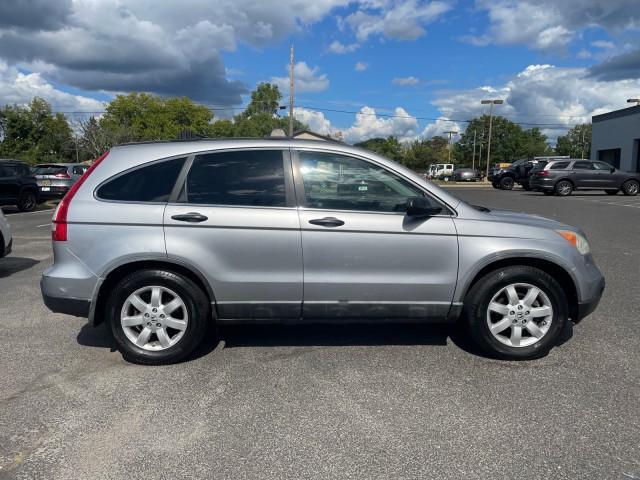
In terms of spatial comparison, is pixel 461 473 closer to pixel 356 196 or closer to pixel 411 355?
pixel 411 355

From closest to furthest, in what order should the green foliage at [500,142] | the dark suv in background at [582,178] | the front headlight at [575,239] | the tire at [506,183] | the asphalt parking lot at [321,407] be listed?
the asphalt parking lot at [321,407], the front headlight at [575,239], the dark suv in background at [582,178], the tire at [506,183], the green foliage at [500,142]

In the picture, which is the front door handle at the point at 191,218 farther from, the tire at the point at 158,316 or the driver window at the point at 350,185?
the driver window at the point at 350,185

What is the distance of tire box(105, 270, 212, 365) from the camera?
376 centimetres

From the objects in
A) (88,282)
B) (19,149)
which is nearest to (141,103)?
(19,149)

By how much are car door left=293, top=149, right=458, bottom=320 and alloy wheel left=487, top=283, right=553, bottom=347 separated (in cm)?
40

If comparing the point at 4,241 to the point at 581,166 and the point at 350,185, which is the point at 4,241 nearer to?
the point at 350,185

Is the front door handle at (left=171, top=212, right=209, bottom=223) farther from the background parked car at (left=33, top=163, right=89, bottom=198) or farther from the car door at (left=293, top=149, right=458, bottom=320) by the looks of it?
the background parked car at (left=33, top=163, right=89, bottom=198)

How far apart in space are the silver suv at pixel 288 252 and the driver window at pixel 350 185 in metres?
0.01

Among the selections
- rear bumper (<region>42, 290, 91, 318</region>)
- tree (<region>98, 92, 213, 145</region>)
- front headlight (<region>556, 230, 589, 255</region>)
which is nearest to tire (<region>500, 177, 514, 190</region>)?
front headlight (<region>556, 230, 589, 255</region>)

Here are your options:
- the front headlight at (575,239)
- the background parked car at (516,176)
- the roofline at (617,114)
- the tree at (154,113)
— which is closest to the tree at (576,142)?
the roofline at (617,114)

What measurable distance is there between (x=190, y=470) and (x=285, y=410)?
0.77 meters

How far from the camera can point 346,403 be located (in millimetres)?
3264

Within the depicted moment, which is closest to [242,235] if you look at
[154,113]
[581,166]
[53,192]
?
[53,192]

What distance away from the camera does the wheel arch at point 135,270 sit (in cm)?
374
